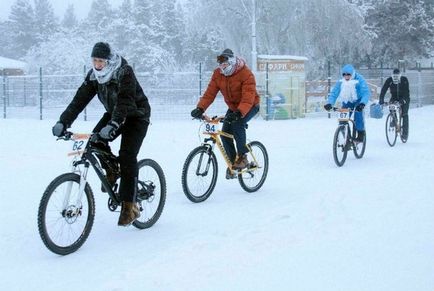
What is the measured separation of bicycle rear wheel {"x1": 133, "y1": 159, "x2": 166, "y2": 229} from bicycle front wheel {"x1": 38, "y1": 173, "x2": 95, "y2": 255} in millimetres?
651

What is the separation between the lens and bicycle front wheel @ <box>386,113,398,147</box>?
1244 cm

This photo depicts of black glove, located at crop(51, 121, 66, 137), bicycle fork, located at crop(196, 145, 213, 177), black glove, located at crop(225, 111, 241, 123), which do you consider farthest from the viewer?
bicycle fork, located at crop(196, 145, 213, 177)

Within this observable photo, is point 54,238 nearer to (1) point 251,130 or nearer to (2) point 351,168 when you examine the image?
(2) point 351,168

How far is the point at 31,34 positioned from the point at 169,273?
78394 millimetres

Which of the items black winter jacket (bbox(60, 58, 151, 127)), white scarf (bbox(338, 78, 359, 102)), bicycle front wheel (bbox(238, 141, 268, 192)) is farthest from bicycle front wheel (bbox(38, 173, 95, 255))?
white scarf (bbox(338, 78, 359, 102))

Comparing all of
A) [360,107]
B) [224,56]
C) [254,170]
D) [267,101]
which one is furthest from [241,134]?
[267,101]

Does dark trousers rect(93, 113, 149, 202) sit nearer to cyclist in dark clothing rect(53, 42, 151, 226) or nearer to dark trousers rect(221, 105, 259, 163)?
cyclist in dark clothing rect(53, 42, 151, 226)

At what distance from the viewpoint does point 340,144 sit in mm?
9859

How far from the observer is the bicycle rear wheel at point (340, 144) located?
31.8 ft

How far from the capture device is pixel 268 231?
5512 mm

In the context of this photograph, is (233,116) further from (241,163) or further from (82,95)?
(82,95)

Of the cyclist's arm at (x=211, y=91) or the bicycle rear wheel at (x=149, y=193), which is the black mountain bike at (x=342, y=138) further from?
the bicycle rear wheel at (x=149, y=193)

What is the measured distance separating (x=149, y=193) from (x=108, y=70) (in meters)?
1.28

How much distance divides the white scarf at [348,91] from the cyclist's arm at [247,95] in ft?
12.3
